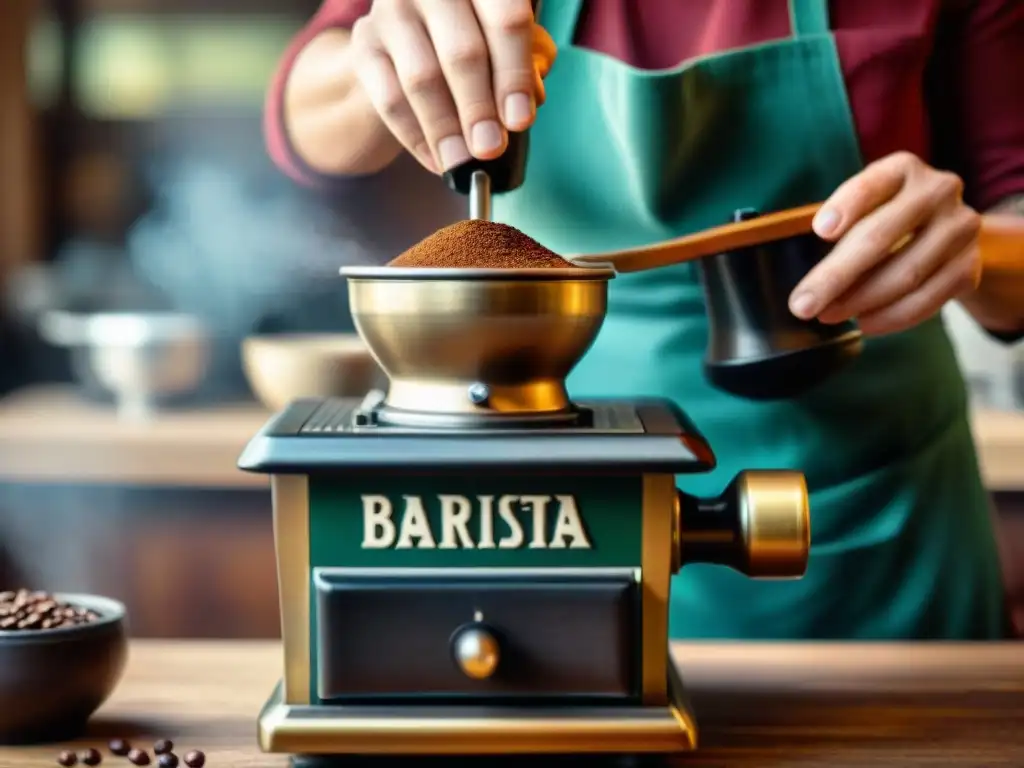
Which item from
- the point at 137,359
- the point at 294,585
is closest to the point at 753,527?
the point at 294,585

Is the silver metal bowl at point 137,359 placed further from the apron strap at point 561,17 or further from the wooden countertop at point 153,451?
Result: the apron strap at point 561,17

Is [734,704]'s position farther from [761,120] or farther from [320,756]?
[761,120]

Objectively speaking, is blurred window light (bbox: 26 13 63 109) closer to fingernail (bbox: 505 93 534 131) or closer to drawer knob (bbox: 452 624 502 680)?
fingernail (bbox: 505 93 534 131)

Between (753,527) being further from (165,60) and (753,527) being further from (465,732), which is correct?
(165,60)

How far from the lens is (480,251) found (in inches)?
37.8

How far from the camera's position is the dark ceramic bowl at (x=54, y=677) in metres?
0.98

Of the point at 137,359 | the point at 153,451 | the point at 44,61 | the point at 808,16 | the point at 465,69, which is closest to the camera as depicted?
the point at 465,69

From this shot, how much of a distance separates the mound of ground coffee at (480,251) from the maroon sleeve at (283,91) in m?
0.57

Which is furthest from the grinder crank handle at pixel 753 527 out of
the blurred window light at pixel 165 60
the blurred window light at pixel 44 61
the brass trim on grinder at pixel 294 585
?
the blurred window light at pixel 44 61

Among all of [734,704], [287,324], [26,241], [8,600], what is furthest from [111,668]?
[26,241]

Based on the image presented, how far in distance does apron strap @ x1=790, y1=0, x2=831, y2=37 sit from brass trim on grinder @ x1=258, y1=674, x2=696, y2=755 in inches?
32.7

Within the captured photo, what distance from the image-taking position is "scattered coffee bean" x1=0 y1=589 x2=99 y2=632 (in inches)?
40.1

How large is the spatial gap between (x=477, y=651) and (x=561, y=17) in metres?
0.81

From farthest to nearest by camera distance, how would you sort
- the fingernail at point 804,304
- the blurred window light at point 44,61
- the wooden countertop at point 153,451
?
the blurred window light at point 44,61, the wooden countertop at point 153,451, the fingernail at point 804,304
